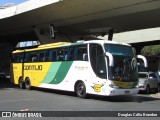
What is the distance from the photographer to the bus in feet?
61.5

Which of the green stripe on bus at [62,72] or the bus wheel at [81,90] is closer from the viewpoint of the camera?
the bus wheel at [81,90]

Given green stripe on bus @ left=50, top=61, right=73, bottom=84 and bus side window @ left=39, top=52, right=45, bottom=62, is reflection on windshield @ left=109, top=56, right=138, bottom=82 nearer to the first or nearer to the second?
green stripe on bus @ left=50, top=61, right=73, bottom=84

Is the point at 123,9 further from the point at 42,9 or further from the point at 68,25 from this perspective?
the point at 68,25

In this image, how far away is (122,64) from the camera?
62.8 feet

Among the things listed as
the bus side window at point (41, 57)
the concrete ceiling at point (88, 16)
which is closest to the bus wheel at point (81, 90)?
the bus side window at point (41, 57)

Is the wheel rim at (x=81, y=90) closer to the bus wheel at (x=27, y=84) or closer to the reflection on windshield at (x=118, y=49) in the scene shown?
the reflection on windshield at (x=118, y=49)

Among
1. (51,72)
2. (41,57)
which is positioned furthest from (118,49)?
(41,57)

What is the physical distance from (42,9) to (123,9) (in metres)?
6.92

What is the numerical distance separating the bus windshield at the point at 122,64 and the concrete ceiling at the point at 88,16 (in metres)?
7.40

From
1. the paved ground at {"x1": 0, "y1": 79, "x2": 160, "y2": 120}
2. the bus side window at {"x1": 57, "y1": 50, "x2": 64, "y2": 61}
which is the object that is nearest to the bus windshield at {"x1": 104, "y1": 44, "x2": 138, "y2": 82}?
the paved ground at {"x1": 0, "y1": 79, "x2": 160, "y2": 120}

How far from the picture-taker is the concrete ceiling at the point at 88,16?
1088 inches

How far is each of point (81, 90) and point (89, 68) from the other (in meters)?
1.44

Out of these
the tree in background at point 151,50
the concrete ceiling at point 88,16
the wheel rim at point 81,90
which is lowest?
the wheel rim at point 81,90

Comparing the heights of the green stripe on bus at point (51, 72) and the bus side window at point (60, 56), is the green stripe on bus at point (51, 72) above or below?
below
